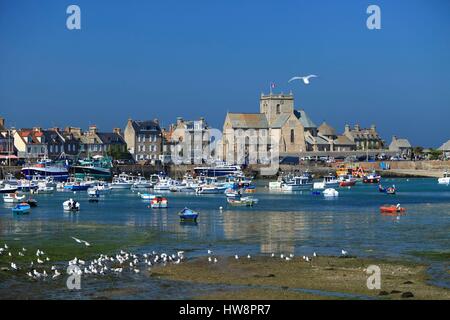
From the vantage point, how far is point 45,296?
28031mm

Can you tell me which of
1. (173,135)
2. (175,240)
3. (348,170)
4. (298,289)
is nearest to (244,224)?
(175,240)

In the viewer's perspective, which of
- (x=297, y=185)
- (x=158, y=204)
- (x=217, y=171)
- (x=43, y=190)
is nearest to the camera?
(x=158, y=204)

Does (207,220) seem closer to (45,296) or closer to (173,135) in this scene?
(45,296)

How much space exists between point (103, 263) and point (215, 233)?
12730mm

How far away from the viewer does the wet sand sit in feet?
92.7

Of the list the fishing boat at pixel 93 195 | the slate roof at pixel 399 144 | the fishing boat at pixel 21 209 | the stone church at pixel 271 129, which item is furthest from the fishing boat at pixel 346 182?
the slate roof at pixel 399 144

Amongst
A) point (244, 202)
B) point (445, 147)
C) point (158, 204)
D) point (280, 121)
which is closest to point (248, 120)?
point (280, 121)

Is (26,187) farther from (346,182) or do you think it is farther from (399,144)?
(399,144)

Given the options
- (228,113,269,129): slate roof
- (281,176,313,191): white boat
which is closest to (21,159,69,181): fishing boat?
(281,176,313,191): white boat

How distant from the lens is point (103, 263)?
34.1 m

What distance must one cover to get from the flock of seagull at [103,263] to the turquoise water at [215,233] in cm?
85

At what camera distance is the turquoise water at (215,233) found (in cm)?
3027

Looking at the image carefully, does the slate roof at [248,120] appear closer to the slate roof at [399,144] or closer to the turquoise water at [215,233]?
the slate roof at [399,144]
